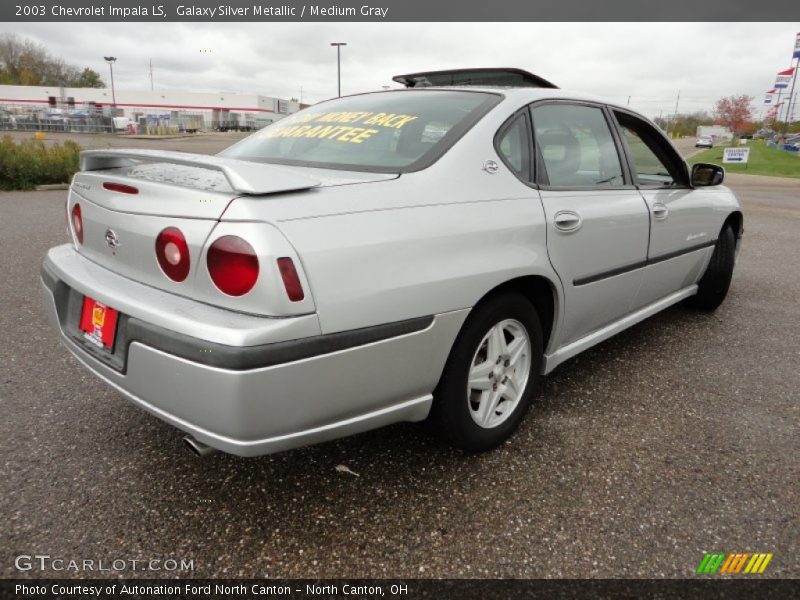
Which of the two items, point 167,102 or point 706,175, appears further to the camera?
point 167,102

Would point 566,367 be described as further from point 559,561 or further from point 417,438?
point 559,561

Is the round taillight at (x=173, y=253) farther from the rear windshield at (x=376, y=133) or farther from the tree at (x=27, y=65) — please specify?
the tree at (x=27, y=65)

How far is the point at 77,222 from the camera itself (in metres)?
2.21

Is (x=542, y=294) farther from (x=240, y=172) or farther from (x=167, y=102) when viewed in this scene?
(x=167, y=102)

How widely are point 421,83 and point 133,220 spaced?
6.75ft

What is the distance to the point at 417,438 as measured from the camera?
2.45 m

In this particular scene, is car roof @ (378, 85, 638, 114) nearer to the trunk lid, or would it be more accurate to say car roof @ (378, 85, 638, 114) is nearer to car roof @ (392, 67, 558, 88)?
car roof @ (392, 67, 558, 88)

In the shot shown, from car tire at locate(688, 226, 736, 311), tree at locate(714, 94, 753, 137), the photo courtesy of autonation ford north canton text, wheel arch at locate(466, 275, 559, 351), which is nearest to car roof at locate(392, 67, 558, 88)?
the photo courtesy of autonation ford north canton text

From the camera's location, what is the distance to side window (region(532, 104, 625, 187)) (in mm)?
2506

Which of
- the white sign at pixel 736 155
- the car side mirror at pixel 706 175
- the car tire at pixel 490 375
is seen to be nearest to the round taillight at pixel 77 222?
the car tire at pixel 490 375

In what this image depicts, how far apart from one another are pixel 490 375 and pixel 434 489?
1.60 ft

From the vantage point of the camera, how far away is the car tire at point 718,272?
409cm

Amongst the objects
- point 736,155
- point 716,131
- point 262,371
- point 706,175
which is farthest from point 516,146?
point 716,131

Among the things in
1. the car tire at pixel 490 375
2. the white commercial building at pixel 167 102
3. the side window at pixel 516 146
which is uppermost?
the white commercial building at pixel 167 102
